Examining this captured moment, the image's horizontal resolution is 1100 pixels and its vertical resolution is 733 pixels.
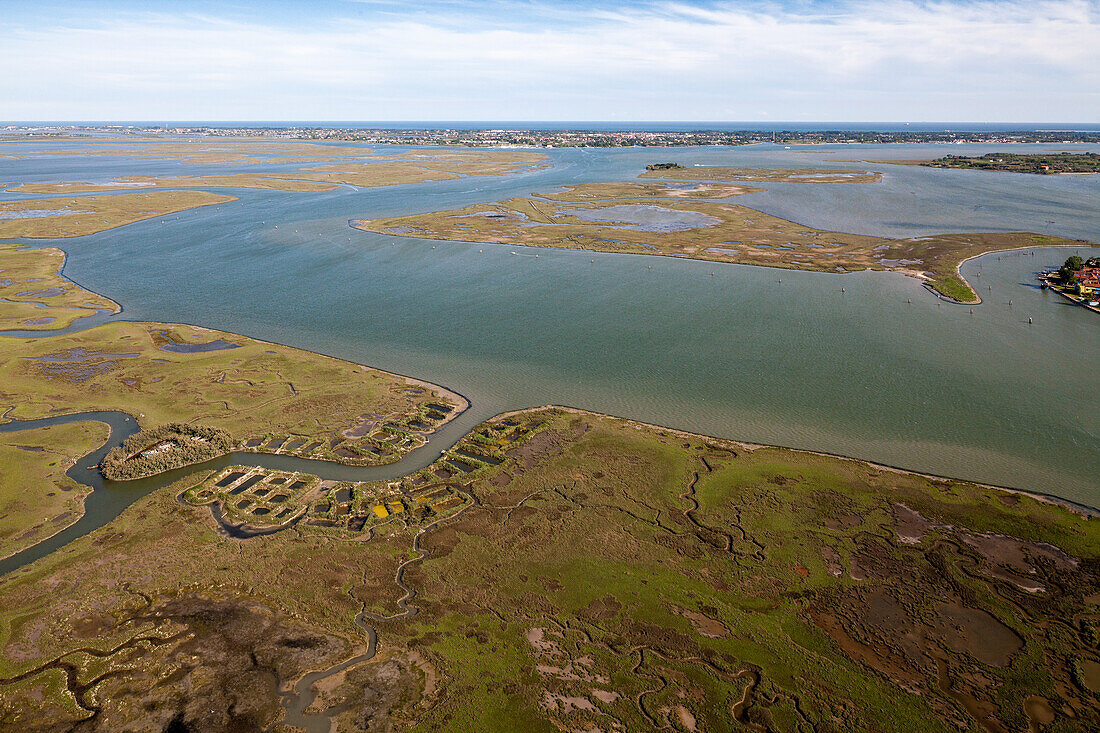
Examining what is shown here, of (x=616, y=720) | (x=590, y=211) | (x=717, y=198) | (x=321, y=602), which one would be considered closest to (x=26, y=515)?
(x=321, y=602)

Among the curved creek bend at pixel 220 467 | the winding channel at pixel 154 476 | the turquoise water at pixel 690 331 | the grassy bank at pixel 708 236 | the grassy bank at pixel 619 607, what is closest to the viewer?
the grassy bank at pixel 619 607

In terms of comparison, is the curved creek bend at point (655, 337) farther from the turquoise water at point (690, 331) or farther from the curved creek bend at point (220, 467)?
the turquoise water at point (690, 331)

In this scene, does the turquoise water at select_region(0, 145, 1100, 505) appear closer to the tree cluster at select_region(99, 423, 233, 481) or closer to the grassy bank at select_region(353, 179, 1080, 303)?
the grassy bank at select_region(353, 179, 1080, 303)

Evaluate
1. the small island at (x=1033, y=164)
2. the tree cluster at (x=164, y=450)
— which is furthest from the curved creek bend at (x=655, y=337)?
the small island at (x=1033, y=164)

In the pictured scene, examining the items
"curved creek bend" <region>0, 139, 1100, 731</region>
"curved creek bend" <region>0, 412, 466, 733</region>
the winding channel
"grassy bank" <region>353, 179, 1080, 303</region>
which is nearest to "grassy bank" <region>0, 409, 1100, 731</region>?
"curved creek bend" <region>0, 412, 466, 733</region>

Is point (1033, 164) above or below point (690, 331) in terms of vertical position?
above

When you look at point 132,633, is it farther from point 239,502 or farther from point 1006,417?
point 1006,417

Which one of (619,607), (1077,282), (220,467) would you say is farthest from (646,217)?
(619,607)

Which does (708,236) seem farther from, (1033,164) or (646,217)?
(1033,164)
